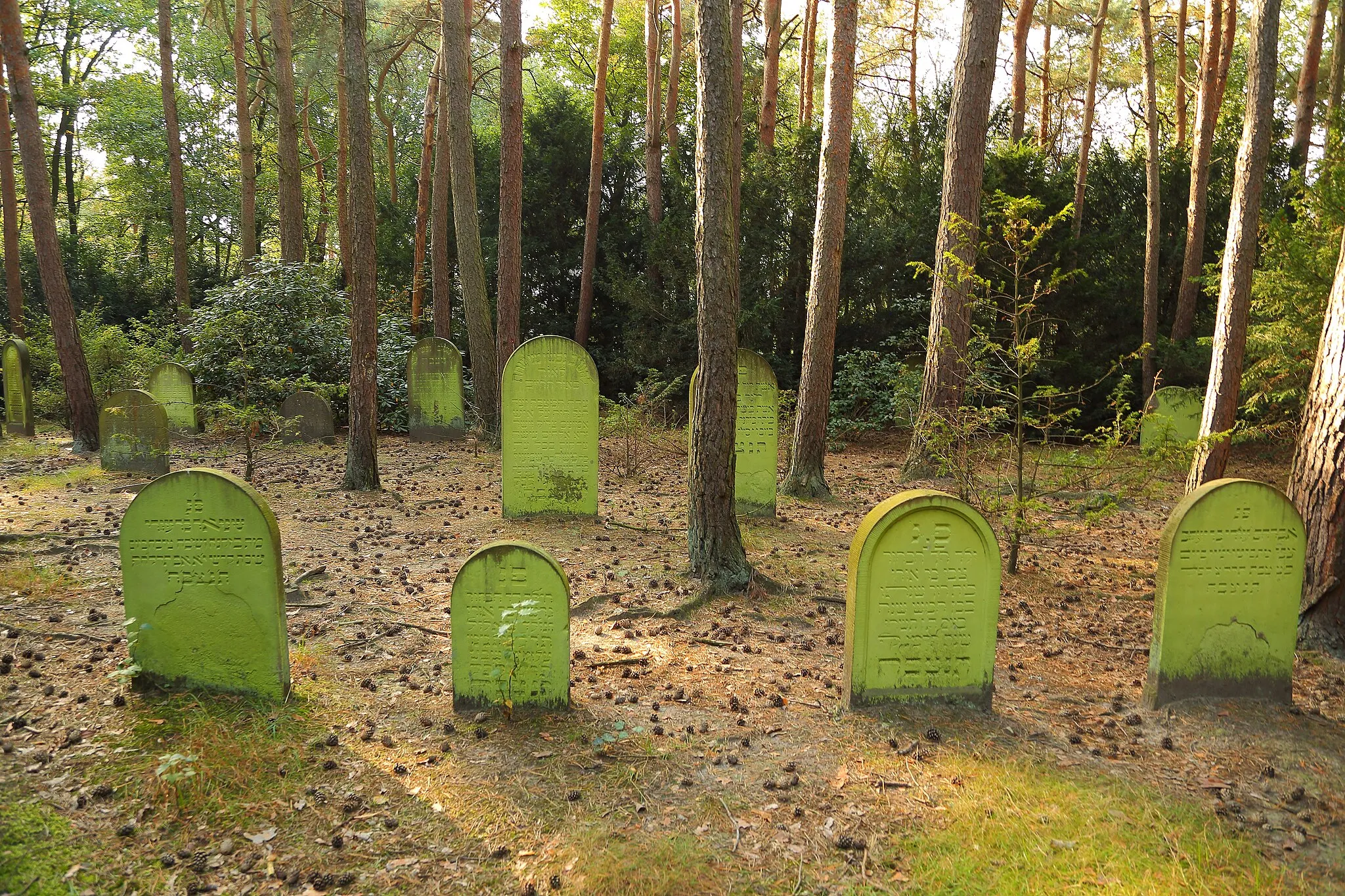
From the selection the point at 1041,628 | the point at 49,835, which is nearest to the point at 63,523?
the point at 49,835

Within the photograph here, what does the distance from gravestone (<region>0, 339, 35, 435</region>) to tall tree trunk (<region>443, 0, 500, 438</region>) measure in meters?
Result: 6.70

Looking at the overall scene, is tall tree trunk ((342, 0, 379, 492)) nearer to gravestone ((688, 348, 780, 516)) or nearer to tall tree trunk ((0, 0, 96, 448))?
gravestone ((688, 348, 780, 516))

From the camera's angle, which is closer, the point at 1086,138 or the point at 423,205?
the point at 1086,138

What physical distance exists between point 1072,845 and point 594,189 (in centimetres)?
1497

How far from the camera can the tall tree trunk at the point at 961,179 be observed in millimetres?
8688

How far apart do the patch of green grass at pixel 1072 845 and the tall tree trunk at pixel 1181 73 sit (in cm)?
1415

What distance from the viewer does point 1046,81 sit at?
66.5 ft

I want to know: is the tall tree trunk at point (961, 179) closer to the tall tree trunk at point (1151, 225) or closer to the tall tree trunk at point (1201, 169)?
the tall tree trunk at point (1201, 169)

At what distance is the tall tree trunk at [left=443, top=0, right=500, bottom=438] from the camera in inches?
477

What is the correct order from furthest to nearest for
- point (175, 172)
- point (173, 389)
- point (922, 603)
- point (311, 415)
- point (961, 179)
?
point (175, 172)
point (311, 415)
point (173, 389)
point (961, 179)
point (922, 603)

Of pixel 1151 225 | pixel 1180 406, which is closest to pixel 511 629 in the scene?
pixel 1180 406

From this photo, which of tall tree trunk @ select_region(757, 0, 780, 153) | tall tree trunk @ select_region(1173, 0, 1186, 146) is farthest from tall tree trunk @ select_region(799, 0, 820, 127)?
tall tree trunk @ select_region(1173, 0, 1186, 146)

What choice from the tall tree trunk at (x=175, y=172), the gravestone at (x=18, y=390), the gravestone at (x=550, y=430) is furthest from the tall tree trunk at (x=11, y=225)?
the gravestone at (x=550, y=430)

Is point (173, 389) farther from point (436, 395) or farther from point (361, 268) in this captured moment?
point (361, 268)
